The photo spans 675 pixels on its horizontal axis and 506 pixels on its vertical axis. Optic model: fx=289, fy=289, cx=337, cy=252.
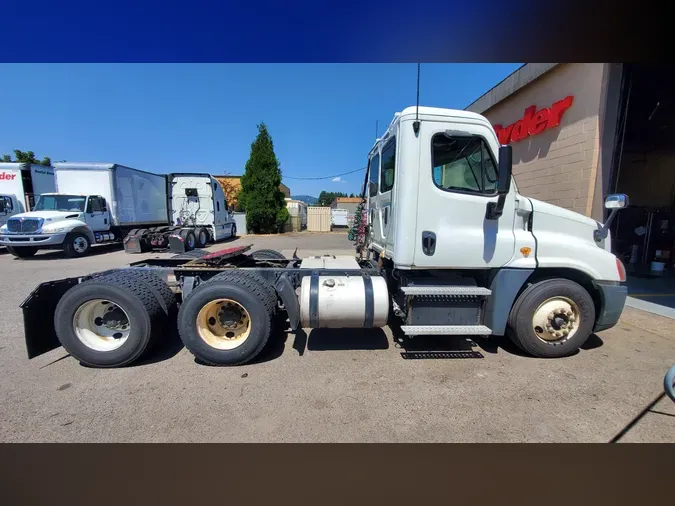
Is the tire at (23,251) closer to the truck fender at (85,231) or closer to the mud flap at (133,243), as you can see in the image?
the truck fender at (85,231)

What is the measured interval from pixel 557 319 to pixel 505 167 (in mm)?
2134

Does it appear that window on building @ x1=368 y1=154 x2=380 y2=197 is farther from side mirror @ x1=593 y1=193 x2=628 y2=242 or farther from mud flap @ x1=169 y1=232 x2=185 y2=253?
mud flap @ x1=169 y1=232 x2=185 y2=253

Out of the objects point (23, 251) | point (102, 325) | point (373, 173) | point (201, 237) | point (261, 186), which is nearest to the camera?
point (102, 325)

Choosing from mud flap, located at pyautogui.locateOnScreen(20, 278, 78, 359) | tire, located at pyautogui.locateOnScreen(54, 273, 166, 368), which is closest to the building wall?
tire, located at pyautogui.locateOnScreen(54, 273, 166, 368)

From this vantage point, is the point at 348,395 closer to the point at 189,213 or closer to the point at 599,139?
the point at 599,139

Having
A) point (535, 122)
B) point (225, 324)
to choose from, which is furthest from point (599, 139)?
point (225, 324)

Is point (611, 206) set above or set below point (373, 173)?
below

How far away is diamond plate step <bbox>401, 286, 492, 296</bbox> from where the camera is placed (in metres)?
3.56

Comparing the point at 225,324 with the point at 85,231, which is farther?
the point at 85,231

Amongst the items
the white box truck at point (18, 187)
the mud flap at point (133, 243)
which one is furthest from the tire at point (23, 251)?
the white box truck at point (18, 187)

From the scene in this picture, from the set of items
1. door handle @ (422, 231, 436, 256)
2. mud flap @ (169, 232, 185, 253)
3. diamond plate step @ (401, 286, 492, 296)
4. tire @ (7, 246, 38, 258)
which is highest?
door handle @ (422, 231, 436, 256)

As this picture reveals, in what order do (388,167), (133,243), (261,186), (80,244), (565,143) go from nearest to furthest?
(388,167) < (565,143) < (80,244) < (133,243) < (261,186)

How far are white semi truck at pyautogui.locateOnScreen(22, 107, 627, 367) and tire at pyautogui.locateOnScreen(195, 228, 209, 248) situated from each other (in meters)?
11.9

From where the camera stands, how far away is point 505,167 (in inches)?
121
